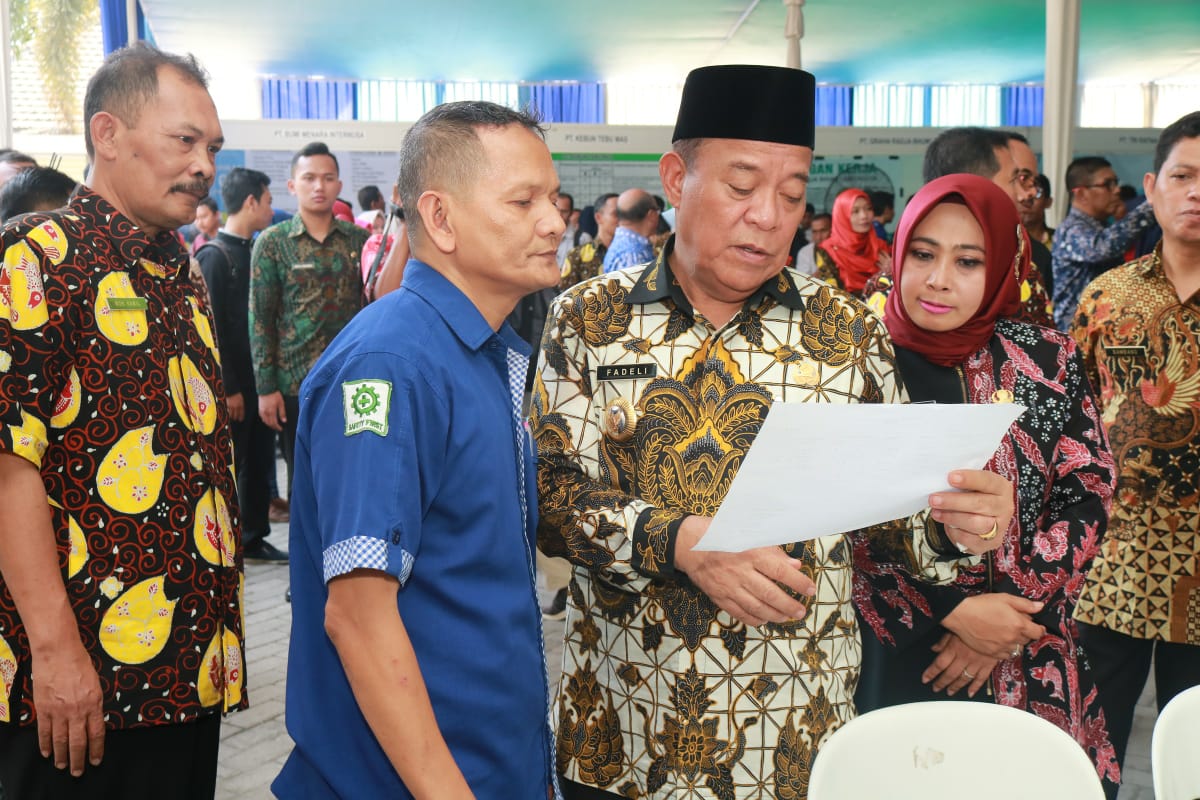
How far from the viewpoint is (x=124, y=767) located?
1.78 meters

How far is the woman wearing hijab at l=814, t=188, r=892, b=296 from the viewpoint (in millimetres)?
5723

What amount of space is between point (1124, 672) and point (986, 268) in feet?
4.49

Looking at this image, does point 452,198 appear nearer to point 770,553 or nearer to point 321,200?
→ point 770,553

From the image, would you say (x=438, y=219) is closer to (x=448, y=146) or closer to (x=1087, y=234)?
(x=448, y=146)

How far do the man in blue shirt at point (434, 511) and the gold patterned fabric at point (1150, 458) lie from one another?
6.23ft

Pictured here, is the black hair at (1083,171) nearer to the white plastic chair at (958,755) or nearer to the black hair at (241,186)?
the black hair at (241,186)

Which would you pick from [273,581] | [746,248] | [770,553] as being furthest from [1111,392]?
[273,581]

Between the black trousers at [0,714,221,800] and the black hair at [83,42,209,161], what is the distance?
107 cm

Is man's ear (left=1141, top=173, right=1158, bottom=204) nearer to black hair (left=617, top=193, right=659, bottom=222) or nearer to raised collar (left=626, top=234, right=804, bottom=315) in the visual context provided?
raised collar (left=626, top=234, right=804, bottom=315)

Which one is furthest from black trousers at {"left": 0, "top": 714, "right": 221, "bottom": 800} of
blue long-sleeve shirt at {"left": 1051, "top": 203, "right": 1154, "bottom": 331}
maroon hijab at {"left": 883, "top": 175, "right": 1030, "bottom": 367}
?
blue long-sleeve shirt at {"left": 1051, "top": 203, "right": 1154, "bottom": 331}

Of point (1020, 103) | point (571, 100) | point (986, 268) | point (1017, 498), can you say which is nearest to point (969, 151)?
point (986, 268)

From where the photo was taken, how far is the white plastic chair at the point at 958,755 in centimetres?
144

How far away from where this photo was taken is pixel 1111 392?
2.69 m

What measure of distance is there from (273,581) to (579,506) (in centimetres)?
412
